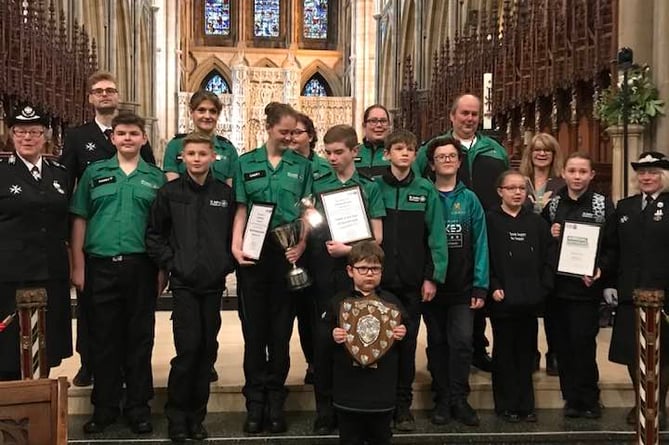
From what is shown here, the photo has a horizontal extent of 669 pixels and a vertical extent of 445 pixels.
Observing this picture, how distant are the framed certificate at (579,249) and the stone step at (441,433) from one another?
88cm

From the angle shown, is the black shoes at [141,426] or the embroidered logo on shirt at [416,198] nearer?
the black shoes at [141,426]

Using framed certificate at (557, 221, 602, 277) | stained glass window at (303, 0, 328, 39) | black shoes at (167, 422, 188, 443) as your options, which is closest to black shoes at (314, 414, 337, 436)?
black shoes at (167, 422, 188, 443)

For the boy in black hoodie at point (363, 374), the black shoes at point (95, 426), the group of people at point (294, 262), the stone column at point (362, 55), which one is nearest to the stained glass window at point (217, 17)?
the stone column at point (362, 55)

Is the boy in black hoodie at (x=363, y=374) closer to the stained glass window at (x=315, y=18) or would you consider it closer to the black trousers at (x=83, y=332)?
the black trousers at (x=83, y=332)

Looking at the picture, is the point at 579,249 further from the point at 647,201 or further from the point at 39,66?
the point at 39,66

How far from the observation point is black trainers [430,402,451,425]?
4.26m

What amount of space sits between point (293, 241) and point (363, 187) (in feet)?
1.61

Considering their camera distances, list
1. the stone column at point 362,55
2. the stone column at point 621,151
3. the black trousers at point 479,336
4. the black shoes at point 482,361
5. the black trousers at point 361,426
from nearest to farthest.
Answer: the black trousers at point 361,426
the black trousers at point 479,336
the black shoes at point 482,361
the stone column at point 621,151
the stone column at point 362,55

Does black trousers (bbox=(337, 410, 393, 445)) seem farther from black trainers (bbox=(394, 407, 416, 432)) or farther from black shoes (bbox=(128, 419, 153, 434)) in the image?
black shoes (bbox=(128, 419, 153, 434))

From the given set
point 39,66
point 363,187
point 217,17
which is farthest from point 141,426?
point 217,17

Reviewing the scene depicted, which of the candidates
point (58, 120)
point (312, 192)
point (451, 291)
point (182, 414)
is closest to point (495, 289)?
point (451, 291)

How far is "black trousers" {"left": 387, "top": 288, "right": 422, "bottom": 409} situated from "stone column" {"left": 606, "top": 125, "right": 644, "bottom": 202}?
4436mm

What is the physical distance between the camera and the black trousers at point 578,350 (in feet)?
14.4

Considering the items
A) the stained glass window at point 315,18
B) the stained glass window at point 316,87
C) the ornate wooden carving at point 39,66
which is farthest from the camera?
the stained glass window at point 315,18
